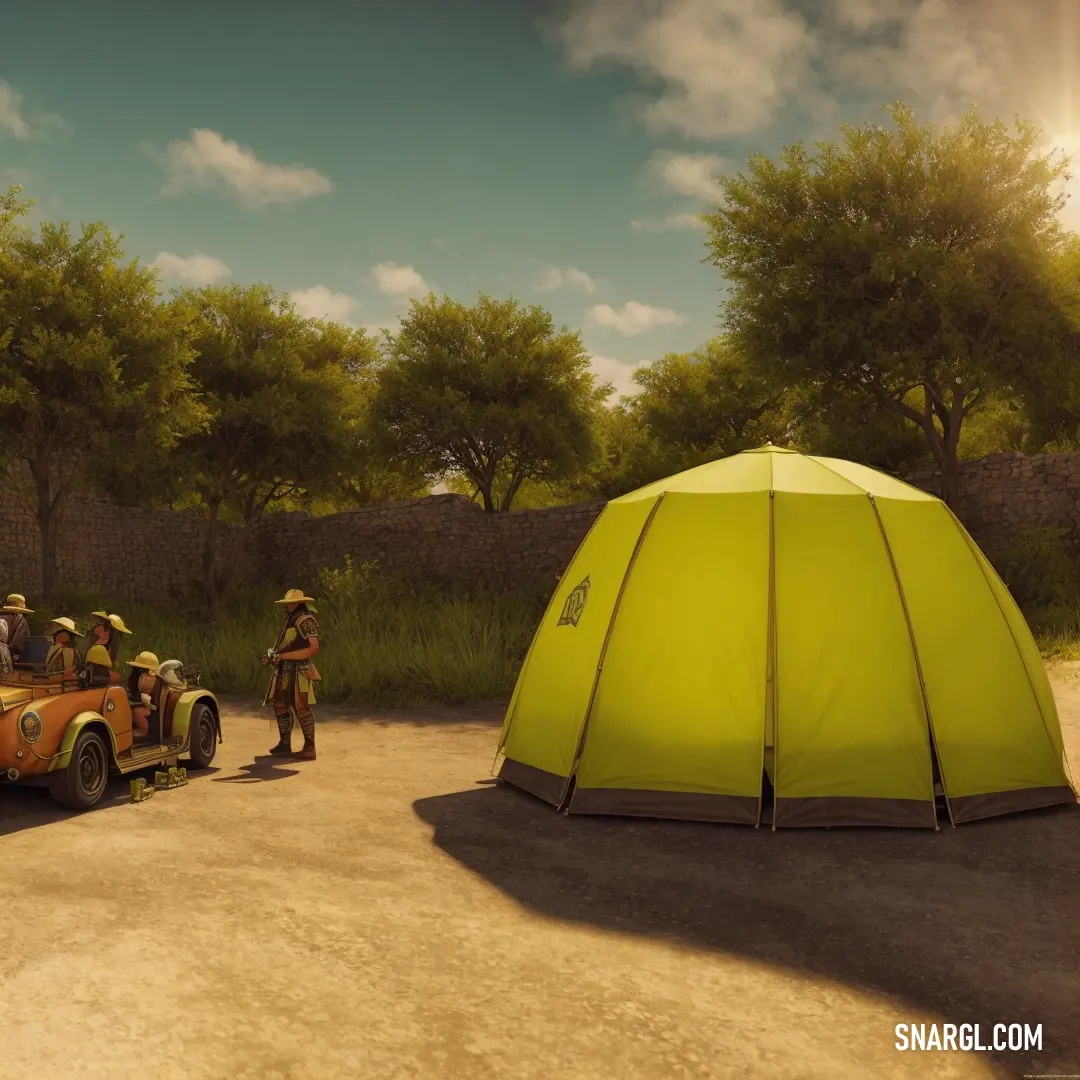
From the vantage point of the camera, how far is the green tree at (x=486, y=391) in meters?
26.0

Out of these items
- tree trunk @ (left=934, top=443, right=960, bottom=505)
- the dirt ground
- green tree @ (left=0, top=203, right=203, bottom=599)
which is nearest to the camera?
the dirt ground

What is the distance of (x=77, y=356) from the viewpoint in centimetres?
1948

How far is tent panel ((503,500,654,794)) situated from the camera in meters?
7.70

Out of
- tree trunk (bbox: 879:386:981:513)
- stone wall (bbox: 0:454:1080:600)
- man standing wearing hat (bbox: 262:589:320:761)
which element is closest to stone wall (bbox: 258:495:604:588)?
stone wall (bbox: 0:454:1080:600)

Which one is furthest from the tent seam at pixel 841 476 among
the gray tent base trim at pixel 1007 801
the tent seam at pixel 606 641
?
the gray tent base trim at pixel 1007 801

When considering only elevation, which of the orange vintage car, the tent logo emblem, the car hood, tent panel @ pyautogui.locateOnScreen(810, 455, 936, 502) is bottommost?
the orange vintage car

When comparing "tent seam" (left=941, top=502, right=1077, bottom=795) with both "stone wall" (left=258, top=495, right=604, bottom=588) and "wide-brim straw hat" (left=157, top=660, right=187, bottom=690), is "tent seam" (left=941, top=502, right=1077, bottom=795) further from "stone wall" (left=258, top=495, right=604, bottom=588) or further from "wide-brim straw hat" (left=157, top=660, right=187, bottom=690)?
"stone wall" (left=258, top=495, right=604, bottom=588)

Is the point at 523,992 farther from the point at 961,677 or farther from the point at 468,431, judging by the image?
the point at 468,431

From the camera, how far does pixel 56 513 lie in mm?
22219

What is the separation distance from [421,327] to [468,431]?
307cm

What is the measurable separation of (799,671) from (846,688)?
0.33 metres

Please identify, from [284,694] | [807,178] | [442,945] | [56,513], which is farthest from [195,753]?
[807,178]

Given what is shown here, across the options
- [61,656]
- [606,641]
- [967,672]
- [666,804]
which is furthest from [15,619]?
[967,672]

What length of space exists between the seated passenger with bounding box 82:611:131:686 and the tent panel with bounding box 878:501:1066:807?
587 cm
